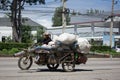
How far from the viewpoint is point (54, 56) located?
665 inches

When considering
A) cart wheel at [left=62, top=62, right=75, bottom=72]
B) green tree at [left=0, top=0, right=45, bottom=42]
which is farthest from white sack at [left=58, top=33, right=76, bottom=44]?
green tree at [left=0, top=0, right=45, bottom=42]

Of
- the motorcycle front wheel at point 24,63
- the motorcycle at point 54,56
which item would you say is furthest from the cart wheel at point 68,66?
the motorcycle front wheel at point 24,63

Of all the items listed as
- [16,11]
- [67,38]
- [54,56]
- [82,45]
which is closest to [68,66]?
[54,56]

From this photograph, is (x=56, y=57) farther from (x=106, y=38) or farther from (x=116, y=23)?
(x=116, y=23)

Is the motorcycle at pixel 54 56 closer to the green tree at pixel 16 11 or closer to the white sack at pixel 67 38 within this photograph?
the white sack at pixel 67 38

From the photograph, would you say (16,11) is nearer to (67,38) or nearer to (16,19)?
(16,19)

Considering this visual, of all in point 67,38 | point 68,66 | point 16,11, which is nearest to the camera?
point 67,38

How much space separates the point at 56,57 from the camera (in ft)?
55.6

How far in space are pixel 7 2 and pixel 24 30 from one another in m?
23.3

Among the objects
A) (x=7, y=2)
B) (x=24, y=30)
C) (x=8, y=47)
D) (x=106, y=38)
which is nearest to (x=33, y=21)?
(x=24, y=30)

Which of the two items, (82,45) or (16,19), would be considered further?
(16,19)

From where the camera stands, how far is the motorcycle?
16.8 meters

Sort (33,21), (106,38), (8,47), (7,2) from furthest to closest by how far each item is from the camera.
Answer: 1. (33,21)
2. (106,38)
3. (7,2)
4. (8,47)

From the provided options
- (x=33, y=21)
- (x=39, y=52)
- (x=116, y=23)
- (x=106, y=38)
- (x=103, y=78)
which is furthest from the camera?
(x=33, y=21)
